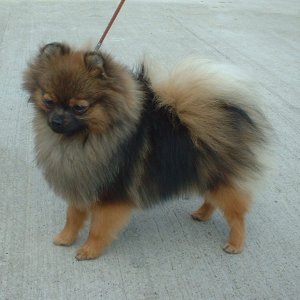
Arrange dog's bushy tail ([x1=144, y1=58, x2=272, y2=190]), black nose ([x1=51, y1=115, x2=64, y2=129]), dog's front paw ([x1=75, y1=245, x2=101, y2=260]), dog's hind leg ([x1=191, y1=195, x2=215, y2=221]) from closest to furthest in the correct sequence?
black nose ([x1=51, y1=115, x2=64, y2=129]) < dog's bushy tail ([x1=144, y1=58, x2=272, y2=190]) < dog's front paw ([x1=75, y1=245, x2=101, y2=260]) < dog's hind leg ([x1=191, y1=195, x2=215, y2=221])

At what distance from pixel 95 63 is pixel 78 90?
0.53 ft

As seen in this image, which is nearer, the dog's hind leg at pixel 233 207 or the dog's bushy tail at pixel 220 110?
the dog's bushy tail at pixel 220 110

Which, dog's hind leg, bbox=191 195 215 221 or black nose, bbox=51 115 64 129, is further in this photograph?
dog's hind leg, bbox=191 195 215 221

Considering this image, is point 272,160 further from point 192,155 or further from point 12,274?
point 12,274

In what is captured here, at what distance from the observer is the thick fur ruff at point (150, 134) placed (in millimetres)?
2262

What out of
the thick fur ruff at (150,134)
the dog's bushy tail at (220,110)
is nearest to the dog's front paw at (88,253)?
the thick fur ruff at (150,134)

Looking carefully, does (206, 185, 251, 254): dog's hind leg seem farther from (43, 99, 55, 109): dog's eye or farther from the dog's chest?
(43, 99, 55, 109): dog's eye

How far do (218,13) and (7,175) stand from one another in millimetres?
6527

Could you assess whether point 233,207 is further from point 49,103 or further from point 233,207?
point 49,103

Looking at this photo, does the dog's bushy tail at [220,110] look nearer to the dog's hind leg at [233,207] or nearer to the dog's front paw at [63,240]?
the dog's hind leg at [233,207]

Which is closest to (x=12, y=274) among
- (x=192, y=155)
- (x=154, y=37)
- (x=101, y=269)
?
(x=101, y=269)

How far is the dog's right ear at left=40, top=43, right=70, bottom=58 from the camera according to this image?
224 centimetres

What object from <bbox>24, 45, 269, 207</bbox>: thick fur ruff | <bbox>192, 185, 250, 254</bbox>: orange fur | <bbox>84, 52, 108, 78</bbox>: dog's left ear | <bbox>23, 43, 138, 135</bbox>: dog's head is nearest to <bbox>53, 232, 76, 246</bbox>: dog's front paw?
<bbox>24, 45, 269, 207</bbox>: thick fur ruff

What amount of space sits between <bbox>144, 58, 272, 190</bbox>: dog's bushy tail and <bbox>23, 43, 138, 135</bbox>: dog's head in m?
0.32
